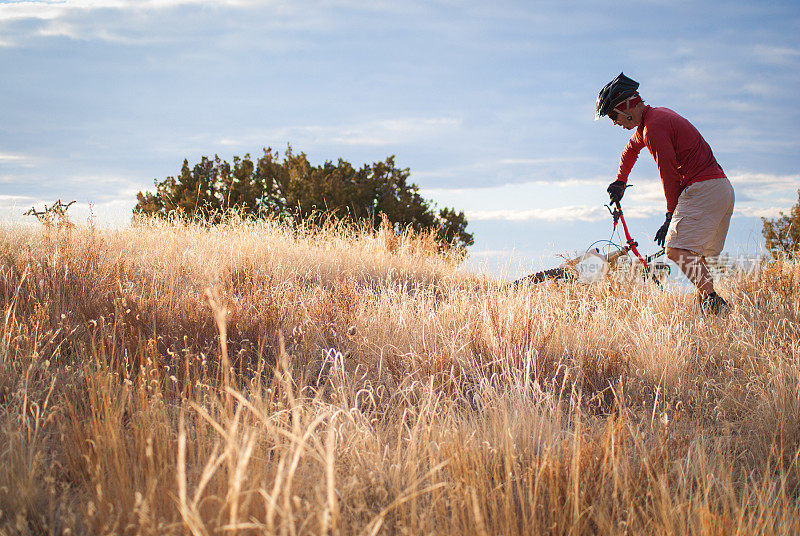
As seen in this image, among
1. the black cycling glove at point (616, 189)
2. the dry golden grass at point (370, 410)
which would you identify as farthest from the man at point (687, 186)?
the black cycling glove at point (616, 189)

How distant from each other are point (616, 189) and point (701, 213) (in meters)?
1.14

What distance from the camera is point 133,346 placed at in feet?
12.2

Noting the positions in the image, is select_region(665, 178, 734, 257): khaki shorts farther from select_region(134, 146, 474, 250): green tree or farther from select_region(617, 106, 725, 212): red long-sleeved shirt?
select_region(134, 146, 474, 250): green tree

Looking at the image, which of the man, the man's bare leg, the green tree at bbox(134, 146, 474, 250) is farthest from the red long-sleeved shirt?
the green tree at bbox(134, 146, 474, 250)

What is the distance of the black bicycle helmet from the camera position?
5.80 metres

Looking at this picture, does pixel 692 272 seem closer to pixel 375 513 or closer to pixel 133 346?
pixel 375 513

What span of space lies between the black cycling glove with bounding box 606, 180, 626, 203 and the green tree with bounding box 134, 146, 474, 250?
7124 mm

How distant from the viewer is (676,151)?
5617mm

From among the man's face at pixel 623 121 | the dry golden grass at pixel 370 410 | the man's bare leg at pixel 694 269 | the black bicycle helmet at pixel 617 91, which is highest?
the black bicycle helmet at pixel 617 91

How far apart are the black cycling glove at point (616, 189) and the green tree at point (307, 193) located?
7124mm

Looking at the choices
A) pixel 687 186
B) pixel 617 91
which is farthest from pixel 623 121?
pixel 687 186

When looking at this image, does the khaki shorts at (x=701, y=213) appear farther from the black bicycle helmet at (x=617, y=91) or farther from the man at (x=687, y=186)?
the black bicycle helmet at (x=617, y=91)

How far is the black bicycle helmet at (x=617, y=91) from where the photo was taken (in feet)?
19.0

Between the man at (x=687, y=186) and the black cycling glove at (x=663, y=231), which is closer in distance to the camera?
the man at (x=687, y=186)
